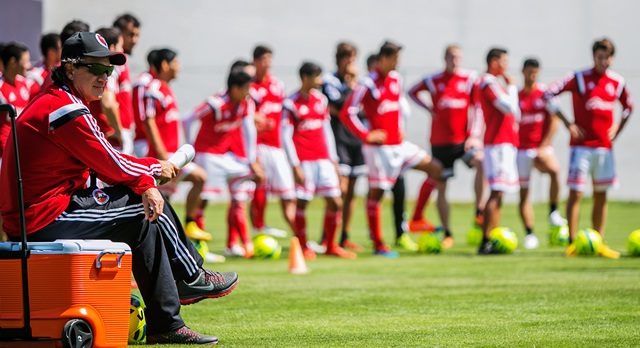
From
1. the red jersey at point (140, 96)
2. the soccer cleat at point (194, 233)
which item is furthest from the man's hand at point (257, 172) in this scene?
the red jersey at point (140, 96)

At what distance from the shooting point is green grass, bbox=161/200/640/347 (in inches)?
254

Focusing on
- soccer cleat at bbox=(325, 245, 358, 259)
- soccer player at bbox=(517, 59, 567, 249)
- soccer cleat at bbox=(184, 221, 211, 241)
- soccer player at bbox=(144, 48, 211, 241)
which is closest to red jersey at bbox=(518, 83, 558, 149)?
soccer player at bbox=(517, 59, 567, 249)

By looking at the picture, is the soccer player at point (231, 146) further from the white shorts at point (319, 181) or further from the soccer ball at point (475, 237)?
the soccer ball at point (475, 237)

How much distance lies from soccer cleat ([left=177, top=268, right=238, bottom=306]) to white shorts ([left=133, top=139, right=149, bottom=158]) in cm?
663

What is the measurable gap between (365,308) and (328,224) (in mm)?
5602

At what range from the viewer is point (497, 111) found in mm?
14250

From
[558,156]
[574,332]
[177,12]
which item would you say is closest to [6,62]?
[574,332]

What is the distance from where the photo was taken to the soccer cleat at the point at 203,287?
21.0 ft

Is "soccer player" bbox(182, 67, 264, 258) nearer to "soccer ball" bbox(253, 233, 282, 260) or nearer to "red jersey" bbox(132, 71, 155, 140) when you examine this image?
"soccer ball" bbox(253, 233, 282, 260)

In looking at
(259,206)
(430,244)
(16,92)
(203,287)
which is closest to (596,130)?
(430,244)

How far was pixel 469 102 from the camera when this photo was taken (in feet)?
50.3

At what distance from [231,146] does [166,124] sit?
1322 millimetres

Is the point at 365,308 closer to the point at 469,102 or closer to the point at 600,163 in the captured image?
the point at 600,163

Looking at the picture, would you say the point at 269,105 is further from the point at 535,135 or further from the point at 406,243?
the point at 535,135
